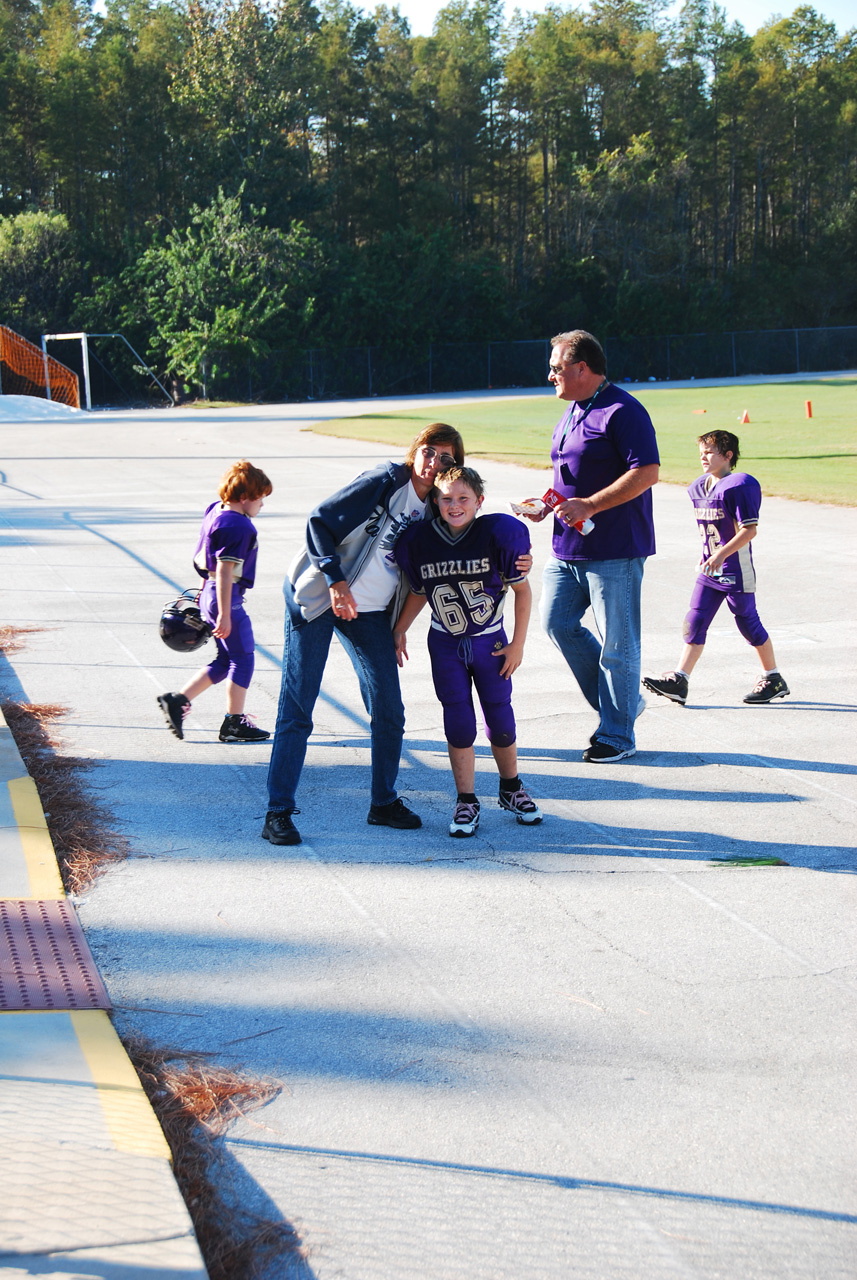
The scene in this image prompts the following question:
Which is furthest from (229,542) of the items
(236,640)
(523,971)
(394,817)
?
(523,971)

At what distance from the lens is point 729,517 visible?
7188 mm

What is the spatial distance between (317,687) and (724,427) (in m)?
26.4

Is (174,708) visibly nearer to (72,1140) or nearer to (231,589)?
(231,589)

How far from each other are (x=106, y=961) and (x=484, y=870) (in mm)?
1530

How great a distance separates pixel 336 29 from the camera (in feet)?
233

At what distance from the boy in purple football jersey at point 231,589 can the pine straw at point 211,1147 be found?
3.12m

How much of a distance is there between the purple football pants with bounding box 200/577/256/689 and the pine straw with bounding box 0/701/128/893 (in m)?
0.88

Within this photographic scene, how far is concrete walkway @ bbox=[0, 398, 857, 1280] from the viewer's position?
277 centimetres

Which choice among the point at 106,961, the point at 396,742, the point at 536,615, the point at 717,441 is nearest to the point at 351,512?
the point at 396,742

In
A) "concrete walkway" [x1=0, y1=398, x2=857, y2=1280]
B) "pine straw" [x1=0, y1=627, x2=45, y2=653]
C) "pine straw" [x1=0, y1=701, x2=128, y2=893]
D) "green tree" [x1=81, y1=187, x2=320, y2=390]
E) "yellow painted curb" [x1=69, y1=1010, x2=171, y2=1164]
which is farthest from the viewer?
"green tree" [x1=81, y1=187, x2=320, y2=390]

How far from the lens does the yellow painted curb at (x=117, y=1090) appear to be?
9.64 feet

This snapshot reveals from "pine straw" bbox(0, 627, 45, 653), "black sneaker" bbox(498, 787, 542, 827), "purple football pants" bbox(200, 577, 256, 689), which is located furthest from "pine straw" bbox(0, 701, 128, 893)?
"black sneaker" bbox(498, 787, 542, 827)

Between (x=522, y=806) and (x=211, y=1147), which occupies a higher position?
(x=522, y=806)

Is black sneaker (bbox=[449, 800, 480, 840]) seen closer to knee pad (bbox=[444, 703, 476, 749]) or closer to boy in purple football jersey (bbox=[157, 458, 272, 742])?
knee pad (bbox=[444, 703, 476, 749])
